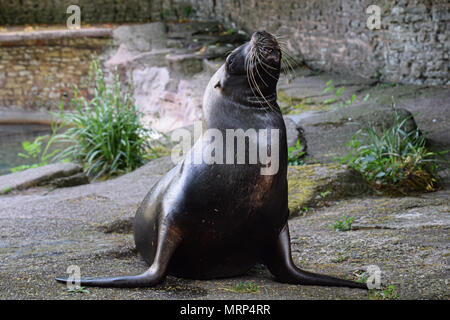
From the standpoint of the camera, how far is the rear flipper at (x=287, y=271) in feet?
9.32

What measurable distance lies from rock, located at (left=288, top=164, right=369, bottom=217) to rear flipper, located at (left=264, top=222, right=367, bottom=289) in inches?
62.0

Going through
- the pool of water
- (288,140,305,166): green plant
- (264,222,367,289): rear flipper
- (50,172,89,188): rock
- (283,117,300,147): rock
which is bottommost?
the pool of water

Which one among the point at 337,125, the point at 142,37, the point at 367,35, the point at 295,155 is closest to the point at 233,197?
the point at 295,155

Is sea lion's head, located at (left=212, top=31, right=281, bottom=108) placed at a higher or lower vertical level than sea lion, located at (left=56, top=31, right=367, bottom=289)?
higher

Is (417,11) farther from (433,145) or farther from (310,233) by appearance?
(310,233)

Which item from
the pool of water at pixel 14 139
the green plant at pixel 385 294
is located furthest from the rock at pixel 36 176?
the green plant at pixel 385 294

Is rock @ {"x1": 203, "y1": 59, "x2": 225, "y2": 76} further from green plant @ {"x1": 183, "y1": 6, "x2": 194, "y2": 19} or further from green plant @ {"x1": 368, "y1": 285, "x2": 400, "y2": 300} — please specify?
green plant @ {"x1": 368, "y1": 285, "x2": 400, "y2": 300}

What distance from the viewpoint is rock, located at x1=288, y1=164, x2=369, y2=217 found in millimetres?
4733

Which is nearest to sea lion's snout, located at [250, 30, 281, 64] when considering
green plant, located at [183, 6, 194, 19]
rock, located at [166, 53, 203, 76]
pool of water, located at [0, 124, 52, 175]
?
pool of water, located at [0, 124, 52, 175]

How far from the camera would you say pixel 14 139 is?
12789mm

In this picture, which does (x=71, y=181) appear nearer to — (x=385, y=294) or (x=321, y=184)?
(x=321, y=184)

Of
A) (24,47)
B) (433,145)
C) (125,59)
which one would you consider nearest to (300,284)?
(433,145)

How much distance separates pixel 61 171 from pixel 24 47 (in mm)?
9445

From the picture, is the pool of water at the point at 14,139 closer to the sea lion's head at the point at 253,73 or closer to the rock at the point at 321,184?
the rock at the point at 321,184
